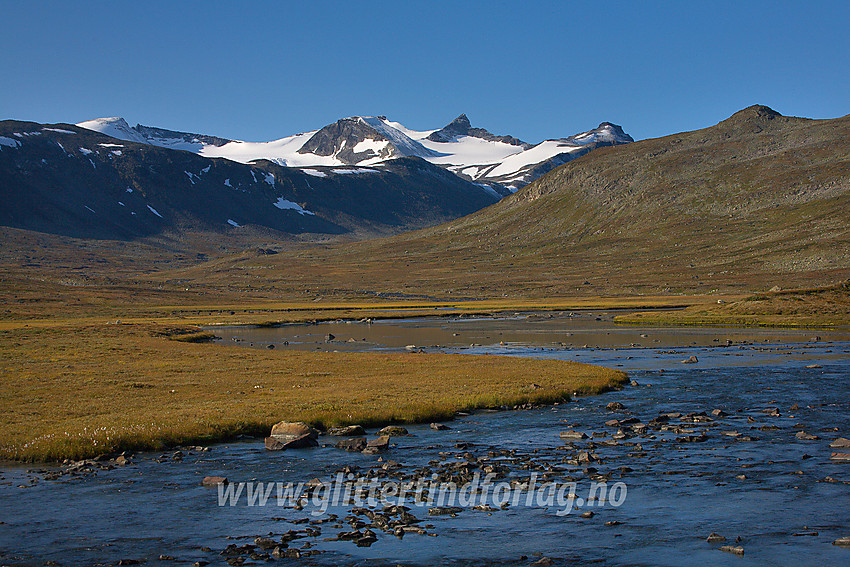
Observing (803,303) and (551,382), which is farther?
(803,303)

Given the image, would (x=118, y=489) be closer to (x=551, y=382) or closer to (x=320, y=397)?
(x=320, y=397)

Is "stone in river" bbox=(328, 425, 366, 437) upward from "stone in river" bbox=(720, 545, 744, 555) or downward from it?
upward

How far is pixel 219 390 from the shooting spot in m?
43.9

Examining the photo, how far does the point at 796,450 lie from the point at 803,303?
8187 centimetres

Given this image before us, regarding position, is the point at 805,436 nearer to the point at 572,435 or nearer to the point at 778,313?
the point at 572,435

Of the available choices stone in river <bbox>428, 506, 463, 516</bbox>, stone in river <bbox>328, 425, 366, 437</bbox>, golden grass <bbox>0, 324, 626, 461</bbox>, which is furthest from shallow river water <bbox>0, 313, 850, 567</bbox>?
stone in river <bbox>328, 425, 366, 437</bbox>

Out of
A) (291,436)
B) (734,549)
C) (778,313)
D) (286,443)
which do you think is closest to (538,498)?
(734,549)

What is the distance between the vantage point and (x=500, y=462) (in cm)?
2756

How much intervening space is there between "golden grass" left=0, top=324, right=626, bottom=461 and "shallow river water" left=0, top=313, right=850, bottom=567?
1.84 metres

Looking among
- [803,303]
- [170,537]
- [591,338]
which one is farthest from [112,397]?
[803,303]

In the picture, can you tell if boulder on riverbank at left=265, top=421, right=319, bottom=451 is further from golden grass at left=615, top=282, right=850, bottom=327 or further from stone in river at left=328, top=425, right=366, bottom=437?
golden grass at left=615, top=282, right=850, bottom=327

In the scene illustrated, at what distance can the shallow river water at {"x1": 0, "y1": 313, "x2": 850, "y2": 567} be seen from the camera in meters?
19.1

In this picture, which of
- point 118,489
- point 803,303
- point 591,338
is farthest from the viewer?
point 803,303

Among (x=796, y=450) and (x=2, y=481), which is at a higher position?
(x=2, y=481)
